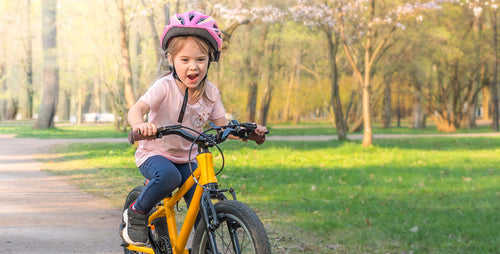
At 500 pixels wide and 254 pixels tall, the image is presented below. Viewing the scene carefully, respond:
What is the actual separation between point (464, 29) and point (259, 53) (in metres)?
12.1

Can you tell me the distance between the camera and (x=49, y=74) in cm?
3984

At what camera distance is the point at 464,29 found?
37719 millimetres

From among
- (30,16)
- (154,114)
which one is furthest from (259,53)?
(154,114)

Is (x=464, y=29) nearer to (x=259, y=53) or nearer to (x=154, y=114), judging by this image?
(x=259, y=53)

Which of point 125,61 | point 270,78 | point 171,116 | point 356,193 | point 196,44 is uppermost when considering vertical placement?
point 270,78

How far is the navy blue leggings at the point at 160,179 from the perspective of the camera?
398 centimetres

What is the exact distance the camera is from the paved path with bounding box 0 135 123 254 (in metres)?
5.88

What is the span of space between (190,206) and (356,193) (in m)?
6.69

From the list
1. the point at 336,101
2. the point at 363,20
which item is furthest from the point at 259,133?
the point at 336,101

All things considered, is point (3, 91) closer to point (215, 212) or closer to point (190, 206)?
point (190, 206)

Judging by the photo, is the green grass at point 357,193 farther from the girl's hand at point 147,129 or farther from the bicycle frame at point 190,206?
the girl's hand at point 147,129

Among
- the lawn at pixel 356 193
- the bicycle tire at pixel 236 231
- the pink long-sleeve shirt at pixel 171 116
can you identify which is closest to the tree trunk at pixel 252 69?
the lawn at pixel 356 193

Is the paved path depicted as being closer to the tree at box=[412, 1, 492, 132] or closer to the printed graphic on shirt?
the printed graphic on shirt

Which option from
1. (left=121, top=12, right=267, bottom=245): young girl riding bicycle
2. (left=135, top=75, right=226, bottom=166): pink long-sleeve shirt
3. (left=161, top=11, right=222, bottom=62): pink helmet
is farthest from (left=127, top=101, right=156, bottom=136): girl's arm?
(left=161, top=11, right=222, bottom=62): pink helmet
